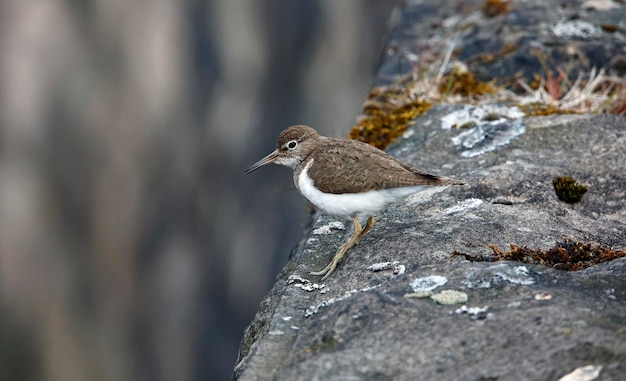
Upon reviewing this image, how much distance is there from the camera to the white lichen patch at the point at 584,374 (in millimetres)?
1893

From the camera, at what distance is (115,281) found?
8562mm

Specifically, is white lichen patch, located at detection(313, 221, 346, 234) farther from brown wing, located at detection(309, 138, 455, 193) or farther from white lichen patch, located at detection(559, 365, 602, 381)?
white lichen patch, located at detection(559, 365, 602, 381)

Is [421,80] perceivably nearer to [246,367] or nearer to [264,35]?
[246,367]

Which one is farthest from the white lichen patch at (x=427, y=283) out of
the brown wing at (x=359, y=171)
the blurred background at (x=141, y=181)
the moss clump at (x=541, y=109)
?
the blurred background at (x=141, y=181)

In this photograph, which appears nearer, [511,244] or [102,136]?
[511,244]

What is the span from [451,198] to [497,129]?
856mm

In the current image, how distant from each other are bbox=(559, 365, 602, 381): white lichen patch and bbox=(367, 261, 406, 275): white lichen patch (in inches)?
42.0

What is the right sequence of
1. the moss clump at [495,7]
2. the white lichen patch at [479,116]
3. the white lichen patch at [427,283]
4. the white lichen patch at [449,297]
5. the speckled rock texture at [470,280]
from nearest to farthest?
the speckled rock texture at [470,280] < the white lichen patch at [449,297] < the white lichen patch at [427,283] < the white lichen patch at [479,116] < the moss clump at [495,7]

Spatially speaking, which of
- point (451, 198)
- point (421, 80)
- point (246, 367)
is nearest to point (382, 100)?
point (421, 80)

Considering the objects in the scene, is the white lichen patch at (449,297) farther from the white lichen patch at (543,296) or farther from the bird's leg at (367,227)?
the bird's leg at (367,227)

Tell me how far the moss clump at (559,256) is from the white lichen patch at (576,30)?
10.2ft

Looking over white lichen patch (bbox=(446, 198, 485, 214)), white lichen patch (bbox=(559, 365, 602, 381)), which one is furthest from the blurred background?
white lichen patch (bbox=(559, 365, 602, 381))

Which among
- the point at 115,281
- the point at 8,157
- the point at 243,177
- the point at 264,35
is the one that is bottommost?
the point at 115,281

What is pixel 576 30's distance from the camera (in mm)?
5672
